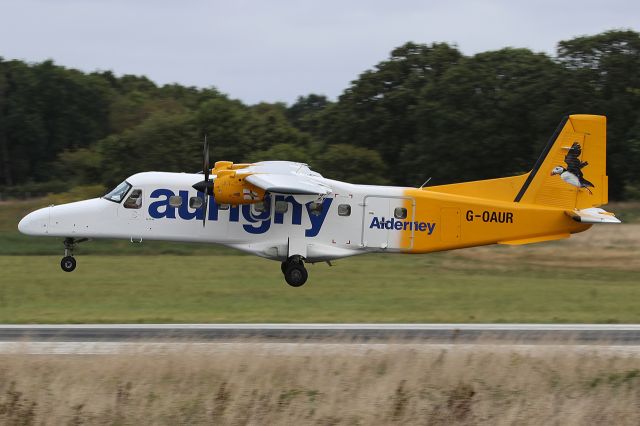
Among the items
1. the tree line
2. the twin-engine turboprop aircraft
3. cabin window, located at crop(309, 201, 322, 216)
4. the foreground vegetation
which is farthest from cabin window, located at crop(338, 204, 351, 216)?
the tree line

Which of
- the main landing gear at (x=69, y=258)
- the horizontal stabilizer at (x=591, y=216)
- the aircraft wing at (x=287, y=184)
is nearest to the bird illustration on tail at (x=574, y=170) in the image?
the horizontal stabilizer at (x=591, y=216)

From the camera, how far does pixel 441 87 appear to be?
77.2 m

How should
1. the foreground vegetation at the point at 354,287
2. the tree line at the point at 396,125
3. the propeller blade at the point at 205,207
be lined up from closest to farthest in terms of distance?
the propeller blade at the point at 205,207, the foreground vegetation at the point at 354,287, the tree line at the point at 396,125

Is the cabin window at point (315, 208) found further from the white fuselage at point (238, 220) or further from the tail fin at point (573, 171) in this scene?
the tail fin at point (573, 171)

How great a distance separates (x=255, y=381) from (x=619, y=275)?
27302 mm

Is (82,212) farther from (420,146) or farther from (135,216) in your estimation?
(420,146)

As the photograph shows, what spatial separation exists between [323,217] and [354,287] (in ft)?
27.6

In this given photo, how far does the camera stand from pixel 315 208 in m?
28.5

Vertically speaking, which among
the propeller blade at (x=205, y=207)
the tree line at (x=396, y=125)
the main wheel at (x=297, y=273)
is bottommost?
the main wheel at (x=297, y=273)

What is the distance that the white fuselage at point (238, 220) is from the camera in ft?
93.5

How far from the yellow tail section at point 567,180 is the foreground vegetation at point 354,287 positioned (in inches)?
144

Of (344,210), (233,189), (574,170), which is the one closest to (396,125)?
(574,170)

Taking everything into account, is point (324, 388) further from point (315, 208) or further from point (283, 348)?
point (315, 208)

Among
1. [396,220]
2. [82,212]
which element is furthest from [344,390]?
[82,212]
